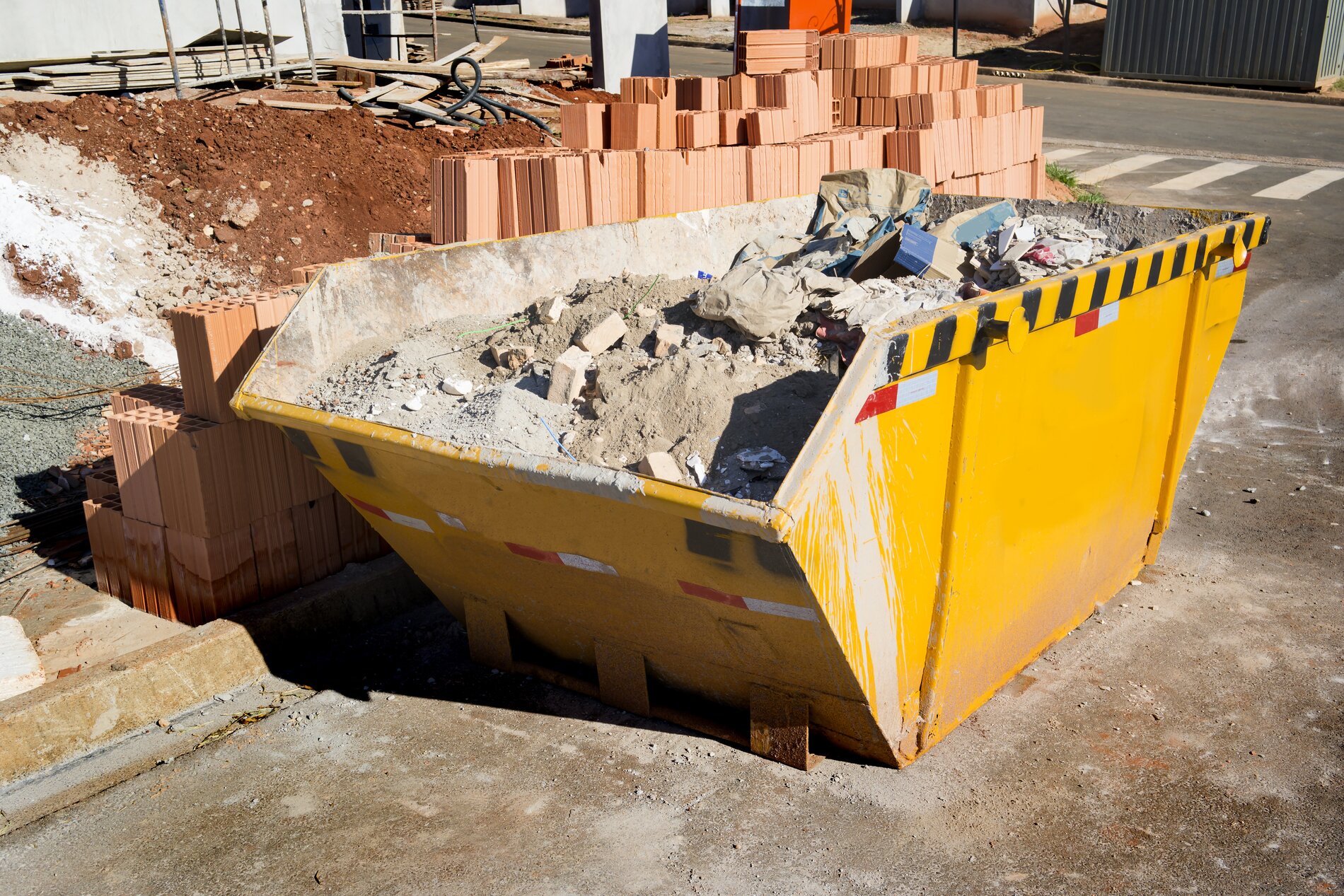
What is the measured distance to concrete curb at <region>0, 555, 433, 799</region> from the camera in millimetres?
3922

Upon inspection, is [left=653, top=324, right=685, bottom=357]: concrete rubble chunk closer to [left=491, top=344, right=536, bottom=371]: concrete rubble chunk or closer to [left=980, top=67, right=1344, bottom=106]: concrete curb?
[left=491, top=344, right=536, bottom=371]: concrete rubble chunk

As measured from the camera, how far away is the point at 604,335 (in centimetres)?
409

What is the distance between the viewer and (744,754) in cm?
384

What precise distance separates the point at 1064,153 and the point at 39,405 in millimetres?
13180

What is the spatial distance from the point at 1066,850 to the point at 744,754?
3.52 ft

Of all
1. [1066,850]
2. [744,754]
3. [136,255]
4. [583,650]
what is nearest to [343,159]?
[136,255]

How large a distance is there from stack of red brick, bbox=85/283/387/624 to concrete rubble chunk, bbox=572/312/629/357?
144cm

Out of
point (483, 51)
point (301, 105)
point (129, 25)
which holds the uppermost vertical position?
point (129, 25)

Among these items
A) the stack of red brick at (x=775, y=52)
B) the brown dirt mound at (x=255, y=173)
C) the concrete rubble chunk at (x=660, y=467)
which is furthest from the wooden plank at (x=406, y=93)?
the concrete rubble chunk at (x=660, y=467)

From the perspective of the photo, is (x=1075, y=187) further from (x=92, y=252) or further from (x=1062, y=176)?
(x=92, y=252)

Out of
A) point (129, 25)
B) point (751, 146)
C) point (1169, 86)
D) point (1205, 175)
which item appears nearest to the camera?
point (751, 146)

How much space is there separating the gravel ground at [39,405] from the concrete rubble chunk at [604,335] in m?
3.40

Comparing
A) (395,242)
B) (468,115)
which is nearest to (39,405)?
(395,242)

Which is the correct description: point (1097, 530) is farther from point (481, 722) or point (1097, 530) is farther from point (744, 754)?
point (481, 722)
